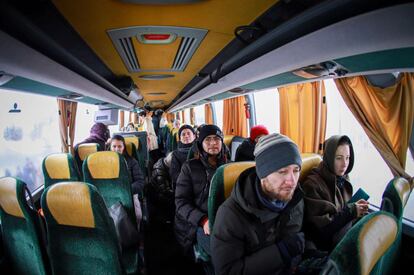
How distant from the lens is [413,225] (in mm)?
2246

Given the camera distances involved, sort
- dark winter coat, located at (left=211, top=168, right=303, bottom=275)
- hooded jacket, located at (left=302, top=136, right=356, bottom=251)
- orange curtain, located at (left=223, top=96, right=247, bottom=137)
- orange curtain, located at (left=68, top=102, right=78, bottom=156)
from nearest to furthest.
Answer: dark winter coat, located at (left=211, top=168, right=303, bottom=275) < hooded jacket, located at (left=302, top=136, right=356, bottom=251) < orange curtain, located at (left=68, top=102, right=78, bottom=156) < orange curtain, located at (left=223, top=96, right=247, bottom=137)

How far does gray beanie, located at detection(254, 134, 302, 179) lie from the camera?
152 centimetres

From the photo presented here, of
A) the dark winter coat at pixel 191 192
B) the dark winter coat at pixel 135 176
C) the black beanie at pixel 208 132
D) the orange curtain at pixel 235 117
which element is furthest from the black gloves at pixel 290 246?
the orange curtain at pixel 235 117

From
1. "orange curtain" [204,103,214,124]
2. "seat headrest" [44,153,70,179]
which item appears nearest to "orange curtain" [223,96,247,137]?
"orange curtain" [204,103,214,124]

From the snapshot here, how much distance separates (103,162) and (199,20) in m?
1.98

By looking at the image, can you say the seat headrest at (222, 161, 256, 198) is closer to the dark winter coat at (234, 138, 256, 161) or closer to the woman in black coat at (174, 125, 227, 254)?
the woman in black coat at (174, 125, 227, 254)

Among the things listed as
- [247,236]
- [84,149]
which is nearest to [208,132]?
[247,236]

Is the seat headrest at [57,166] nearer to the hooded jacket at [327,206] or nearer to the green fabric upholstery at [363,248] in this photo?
the hooded jacket at [327,206]

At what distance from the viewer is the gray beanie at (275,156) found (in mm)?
1517

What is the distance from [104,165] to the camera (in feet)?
9.12

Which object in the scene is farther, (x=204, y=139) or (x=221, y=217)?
(x=204, y=139)

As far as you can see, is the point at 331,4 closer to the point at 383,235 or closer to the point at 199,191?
the point at 383,235

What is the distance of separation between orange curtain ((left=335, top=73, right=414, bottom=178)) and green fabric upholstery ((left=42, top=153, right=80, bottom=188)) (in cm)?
353

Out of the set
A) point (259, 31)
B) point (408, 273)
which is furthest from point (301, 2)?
point (408, 273)
